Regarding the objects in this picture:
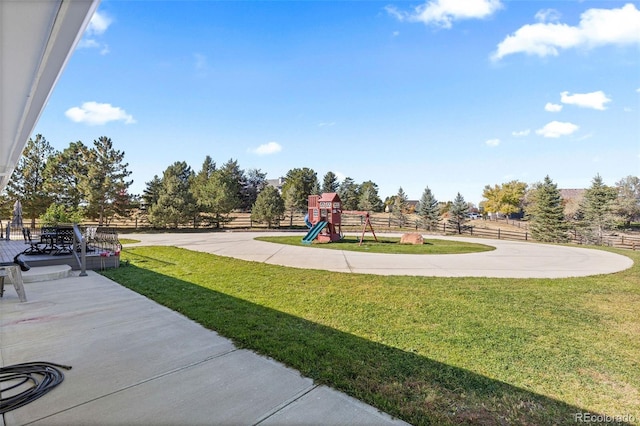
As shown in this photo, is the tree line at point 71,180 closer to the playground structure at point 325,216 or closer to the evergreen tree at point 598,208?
the playground structure at point 325,216

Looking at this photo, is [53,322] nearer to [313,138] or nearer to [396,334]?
[396,334]

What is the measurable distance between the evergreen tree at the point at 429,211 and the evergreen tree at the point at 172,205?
23.7 metres

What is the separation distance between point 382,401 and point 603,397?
6.28ft

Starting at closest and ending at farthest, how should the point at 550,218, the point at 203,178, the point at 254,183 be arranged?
the point at 550,218
the point at 203,178
the point at 254,183

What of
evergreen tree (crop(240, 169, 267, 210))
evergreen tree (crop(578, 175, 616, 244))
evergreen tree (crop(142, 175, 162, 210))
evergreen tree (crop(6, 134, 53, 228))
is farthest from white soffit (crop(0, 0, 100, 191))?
evergreen tree (crop(240, 169, 267, 210))

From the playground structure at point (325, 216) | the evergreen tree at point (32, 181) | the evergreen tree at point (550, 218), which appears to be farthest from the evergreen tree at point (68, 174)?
the evergreen tree at point (550, 218)

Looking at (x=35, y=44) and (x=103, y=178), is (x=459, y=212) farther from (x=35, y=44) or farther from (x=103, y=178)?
(x=103, y=178)

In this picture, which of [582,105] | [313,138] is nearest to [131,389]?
[582,105]

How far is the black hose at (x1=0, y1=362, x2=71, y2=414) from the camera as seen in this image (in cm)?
236

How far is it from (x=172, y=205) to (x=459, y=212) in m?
27.6

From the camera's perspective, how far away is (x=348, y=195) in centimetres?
4894

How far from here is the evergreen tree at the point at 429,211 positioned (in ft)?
102

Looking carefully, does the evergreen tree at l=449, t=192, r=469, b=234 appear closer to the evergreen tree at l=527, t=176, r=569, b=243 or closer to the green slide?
the evergreen tree at l=527, t=176, r=569, b=243

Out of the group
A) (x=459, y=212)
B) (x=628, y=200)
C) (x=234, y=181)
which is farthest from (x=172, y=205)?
(x=628, y=200)
